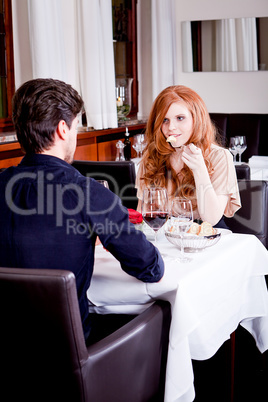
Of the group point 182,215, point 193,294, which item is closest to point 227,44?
point 182,215

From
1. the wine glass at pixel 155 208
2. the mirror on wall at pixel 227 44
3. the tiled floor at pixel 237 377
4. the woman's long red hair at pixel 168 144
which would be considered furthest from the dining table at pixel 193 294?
the mirror on wall at pixel 227 44

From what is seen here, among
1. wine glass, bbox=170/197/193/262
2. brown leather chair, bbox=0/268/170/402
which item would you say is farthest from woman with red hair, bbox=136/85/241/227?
brown leather chair, bbox=0/268/170/402

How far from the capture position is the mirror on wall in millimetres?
5547

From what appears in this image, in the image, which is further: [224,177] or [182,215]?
[224,177]

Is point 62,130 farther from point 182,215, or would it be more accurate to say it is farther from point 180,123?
point 180,123

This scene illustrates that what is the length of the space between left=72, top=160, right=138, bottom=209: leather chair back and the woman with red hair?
Result: 1.92 feet

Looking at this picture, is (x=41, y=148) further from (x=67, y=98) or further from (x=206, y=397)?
(x=206, y=397)

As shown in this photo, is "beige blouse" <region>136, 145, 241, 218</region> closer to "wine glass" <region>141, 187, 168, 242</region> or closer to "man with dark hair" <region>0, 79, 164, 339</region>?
"wine glass" <region>141, 187, 168, 242</region>

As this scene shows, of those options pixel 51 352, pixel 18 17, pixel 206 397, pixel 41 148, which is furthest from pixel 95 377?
pixel 18 17

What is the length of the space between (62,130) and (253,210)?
1.68m

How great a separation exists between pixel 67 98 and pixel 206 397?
1407 mm

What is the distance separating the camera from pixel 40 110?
1.38 m

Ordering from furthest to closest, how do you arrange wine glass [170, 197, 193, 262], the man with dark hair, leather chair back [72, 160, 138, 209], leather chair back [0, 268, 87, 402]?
leather chair back [72, 160, 138, 209], wine glass [170, 197, 193, 262], the man with dark hair, leather chair back [0, 268, 87, 402]

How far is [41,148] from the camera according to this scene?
1414 millimetres
